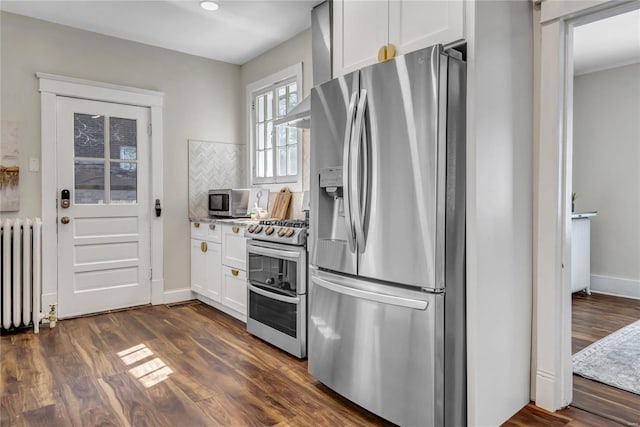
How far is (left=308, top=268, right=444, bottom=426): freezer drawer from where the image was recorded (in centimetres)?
168

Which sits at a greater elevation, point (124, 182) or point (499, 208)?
point (124, 182)

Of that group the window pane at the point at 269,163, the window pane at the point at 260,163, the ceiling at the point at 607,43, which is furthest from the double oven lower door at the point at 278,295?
the ceiling at the point at 607,43

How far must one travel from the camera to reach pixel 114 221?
384cm

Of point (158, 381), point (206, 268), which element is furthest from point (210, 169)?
point (158, 381)

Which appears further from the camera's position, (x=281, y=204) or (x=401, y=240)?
(x=281, y=204)

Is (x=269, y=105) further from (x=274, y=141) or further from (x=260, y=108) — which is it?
(x=274, y=141)

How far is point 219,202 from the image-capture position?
4090 mm

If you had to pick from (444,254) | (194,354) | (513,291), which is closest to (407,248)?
(444,254)

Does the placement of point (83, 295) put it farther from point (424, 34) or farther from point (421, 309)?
point (424, 34)

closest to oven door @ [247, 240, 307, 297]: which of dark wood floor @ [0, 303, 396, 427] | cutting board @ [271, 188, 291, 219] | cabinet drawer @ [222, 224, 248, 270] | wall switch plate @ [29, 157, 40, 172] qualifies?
cabinet drawer @ [222, 224, 248, 270]

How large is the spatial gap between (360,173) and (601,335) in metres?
2.59

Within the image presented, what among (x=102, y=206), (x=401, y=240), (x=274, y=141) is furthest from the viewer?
(x=274, y=141)

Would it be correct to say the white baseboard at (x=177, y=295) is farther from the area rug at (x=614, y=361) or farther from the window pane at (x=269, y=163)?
the area rug at (x=614, y=361)

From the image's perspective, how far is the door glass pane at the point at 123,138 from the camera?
384 cm
